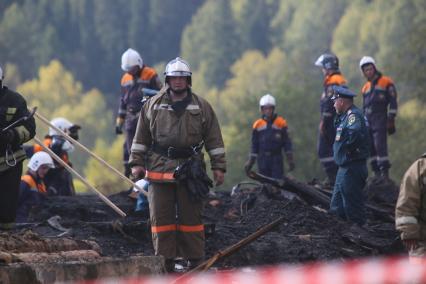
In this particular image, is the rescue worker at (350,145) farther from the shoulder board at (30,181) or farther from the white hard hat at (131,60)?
the shoulder board at (30,181)

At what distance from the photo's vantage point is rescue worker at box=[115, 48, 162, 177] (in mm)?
19250

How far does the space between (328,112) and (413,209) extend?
9844 millimetres

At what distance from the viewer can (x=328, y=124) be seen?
2028cm

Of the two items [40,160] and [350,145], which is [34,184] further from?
[350,145]

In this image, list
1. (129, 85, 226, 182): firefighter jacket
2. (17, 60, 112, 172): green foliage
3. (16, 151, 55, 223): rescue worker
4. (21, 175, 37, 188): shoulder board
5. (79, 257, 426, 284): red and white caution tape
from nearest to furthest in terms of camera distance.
→ (79, 257, 426, 284): red and white caution tape → (129, 85, 226, 182): firefighter jacket → (16, 151, 55, 223): rescue worker → (21, 175, 37, 188): shoulder board → (17, 60, 112, 172): green foliage

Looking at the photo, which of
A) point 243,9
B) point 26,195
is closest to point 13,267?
point 26,195

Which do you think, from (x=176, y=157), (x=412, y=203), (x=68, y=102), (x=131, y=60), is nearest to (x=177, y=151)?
(x=176, y=157)

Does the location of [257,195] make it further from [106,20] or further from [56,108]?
[106,20]

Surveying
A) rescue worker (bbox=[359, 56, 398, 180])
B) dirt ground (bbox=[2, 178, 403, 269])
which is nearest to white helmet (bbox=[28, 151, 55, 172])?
dirt ground (bbox=[2, 178, 403, 269])

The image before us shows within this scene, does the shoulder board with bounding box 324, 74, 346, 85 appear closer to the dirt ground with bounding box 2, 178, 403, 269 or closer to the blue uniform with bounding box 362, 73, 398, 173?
the blue uniform with bounding box 362, 73, 398, 173

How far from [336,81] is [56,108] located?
10882cm

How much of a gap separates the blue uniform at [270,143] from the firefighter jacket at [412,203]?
1199 cm

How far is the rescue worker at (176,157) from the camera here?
516 inches

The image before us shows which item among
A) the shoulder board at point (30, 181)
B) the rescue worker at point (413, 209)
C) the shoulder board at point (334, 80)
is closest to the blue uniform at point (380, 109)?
the shoulder board at point (334, 80)
